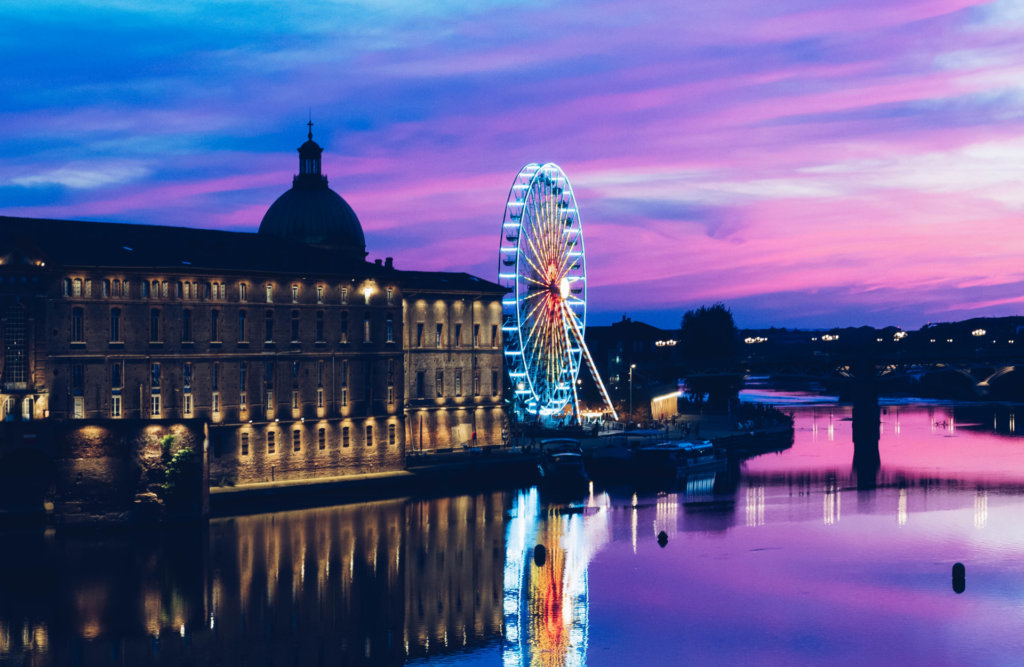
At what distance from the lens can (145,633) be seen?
182ft

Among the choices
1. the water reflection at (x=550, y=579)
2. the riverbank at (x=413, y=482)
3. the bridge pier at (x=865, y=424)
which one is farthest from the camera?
the bridge pier at (x=865, y=424)

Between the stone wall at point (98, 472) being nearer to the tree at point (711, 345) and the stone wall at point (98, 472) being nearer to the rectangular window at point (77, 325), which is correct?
the rectangular window at point (77, 325)

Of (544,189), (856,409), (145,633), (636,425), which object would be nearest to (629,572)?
(145,633)

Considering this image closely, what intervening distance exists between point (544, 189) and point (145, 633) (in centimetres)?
7257

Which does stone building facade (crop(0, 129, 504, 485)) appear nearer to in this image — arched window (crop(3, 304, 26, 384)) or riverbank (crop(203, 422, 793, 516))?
arched window (crop(3, 304, 26, 384))

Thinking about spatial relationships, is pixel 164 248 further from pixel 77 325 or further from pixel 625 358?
pixel 625 358

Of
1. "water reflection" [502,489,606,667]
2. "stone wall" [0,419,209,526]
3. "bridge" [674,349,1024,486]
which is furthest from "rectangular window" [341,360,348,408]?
"bridge" [674,349,1024,486]

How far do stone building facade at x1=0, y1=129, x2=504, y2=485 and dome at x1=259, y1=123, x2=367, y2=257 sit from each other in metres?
11.0

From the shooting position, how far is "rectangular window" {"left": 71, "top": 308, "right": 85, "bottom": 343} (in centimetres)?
7999

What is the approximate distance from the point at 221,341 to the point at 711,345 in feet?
361

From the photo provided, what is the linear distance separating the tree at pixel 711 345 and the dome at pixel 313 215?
76459mm

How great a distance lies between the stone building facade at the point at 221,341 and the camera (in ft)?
259

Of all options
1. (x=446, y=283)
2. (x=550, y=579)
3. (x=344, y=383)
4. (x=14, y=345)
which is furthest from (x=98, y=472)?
(x=446, y=283)

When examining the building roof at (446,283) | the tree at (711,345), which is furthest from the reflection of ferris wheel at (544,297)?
the tree at (711,345)
